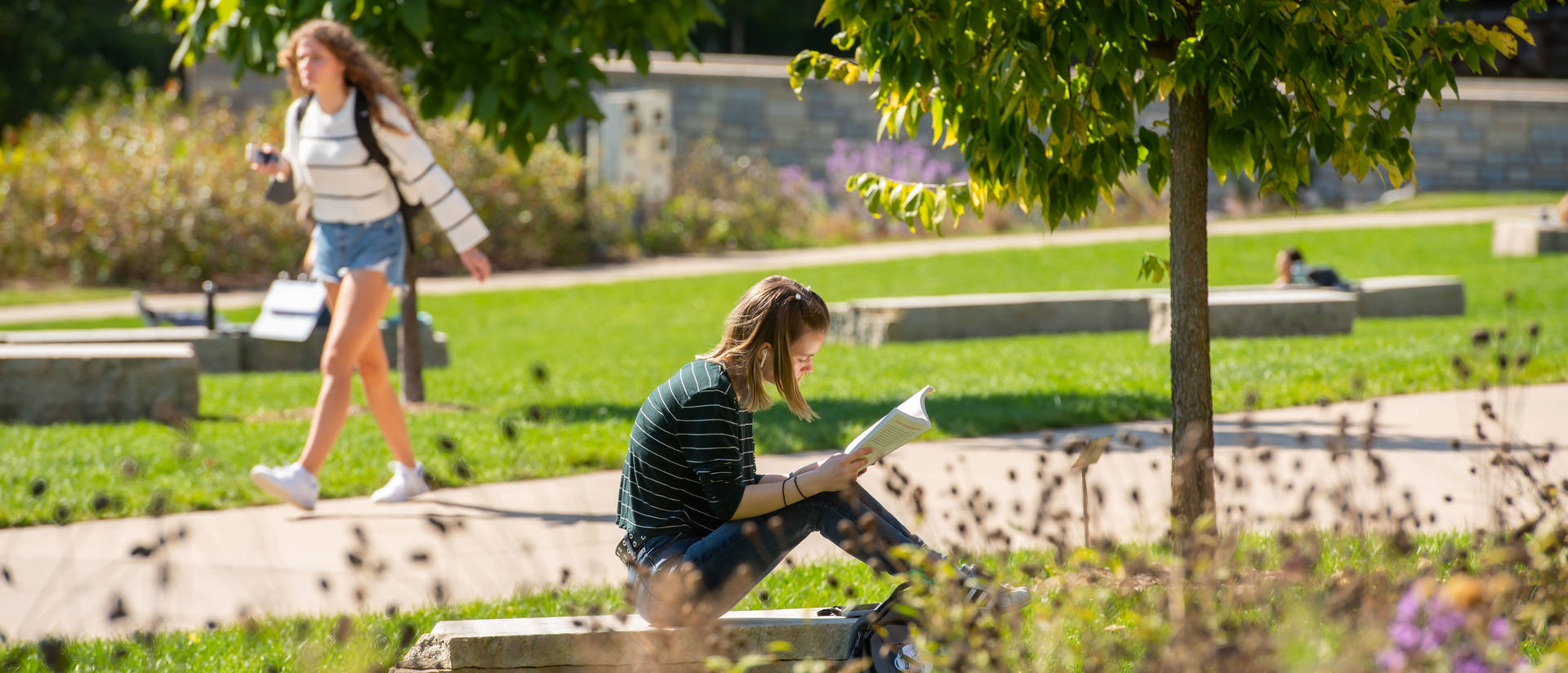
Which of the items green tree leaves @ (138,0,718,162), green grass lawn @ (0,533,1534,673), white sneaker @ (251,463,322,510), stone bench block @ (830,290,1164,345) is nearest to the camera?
green grass lawn @ (0,533,1534,673)

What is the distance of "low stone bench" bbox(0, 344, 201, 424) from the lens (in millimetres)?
7562

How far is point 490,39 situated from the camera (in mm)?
6652

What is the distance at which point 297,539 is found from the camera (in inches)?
199

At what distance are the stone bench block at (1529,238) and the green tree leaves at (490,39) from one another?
11673 mm

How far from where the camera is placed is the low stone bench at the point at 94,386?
7562mm

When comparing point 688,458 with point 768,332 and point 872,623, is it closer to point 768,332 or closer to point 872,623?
point 768,332

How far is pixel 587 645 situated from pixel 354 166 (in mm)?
3000

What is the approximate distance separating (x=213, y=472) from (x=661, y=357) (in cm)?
447

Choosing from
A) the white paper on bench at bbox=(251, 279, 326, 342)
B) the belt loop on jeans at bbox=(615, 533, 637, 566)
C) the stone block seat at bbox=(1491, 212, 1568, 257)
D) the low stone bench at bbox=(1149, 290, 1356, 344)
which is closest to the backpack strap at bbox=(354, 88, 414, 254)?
the white paper on bench at bbox=(251, 279, 326, 342)

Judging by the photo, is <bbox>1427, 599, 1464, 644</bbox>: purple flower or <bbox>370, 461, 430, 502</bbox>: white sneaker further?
<bbox>370, 461, 430, 502</bbox>: white sneaker

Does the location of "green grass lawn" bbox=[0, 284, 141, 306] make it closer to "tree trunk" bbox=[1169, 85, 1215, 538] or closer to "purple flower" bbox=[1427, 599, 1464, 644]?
"tree trunk" bbox=[1169, 85, 1215, 538]

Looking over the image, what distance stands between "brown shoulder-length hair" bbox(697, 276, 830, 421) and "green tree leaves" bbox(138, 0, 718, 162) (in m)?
3.52

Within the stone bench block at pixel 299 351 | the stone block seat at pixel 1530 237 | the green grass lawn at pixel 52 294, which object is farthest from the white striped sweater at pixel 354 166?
the stone block seat at pixel 1530 237

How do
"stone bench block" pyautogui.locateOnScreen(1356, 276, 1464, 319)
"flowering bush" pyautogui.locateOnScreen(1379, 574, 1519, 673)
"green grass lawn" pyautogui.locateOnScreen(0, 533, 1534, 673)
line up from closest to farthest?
"flowering bush" pyautogui.locateOnScreen(1379, 574, 1519, 673), "green grass lawn" pyautogui.locateOnScreen(0, 533, 1534, 673), "stone bench block" pyautogui.locateOnScreen(1356, 276, 1464, 319)
